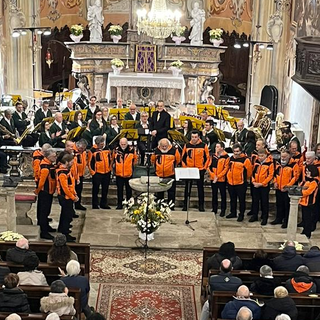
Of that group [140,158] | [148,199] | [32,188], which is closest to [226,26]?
[140,158]

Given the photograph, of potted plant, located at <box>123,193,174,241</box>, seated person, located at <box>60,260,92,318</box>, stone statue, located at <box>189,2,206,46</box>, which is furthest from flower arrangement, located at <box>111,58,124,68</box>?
seated person, located at <box>60,260,92,318</box>

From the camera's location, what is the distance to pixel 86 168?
13891 mm

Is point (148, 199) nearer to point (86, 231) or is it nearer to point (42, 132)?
point (86, 231)

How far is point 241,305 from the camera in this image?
25.0 feet

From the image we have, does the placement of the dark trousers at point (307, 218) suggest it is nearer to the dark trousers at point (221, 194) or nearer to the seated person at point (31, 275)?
the dark trousers at point (221, 194)

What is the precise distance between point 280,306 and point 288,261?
5.13ft

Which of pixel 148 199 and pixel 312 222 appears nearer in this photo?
pixel 148 199

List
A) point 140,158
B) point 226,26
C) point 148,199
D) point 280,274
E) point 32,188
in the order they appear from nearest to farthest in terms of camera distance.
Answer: point 280,274, point 148,199, point 32,188, point 140,158, point 226,26

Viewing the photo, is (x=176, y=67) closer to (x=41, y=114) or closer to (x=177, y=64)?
(x=177, y=64)

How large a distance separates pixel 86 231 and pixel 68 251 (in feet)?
10.6

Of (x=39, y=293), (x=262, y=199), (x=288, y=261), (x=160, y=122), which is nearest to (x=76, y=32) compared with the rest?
(x=160, y=122)

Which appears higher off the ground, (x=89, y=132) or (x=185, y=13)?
(x=185, y=13)

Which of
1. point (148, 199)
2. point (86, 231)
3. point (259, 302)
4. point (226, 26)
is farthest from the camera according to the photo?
point (226, 26)

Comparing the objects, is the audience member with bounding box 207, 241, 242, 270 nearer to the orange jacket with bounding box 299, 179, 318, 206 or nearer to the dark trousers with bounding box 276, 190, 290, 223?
the orange jacket with bounding box 299, 179, 318, 206
